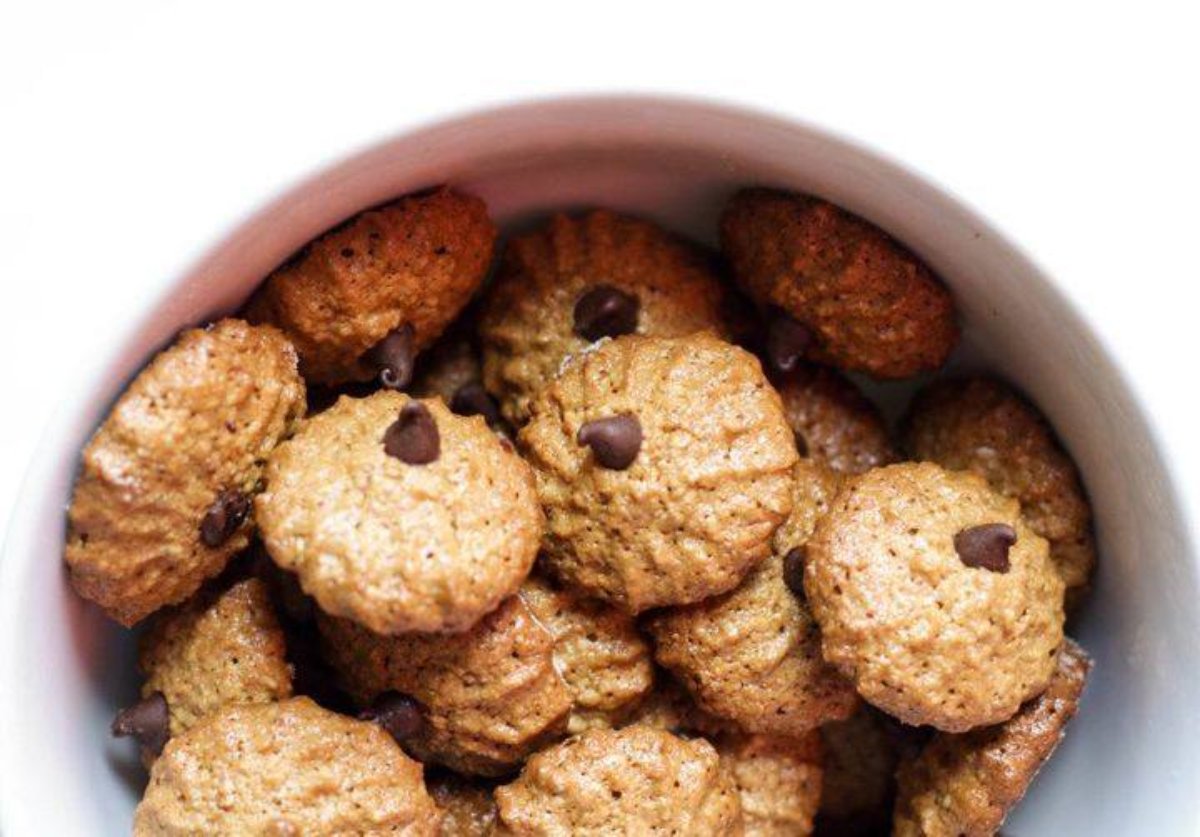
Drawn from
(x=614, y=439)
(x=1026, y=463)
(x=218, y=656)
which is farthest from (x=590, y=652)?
(x=1026, y=463)

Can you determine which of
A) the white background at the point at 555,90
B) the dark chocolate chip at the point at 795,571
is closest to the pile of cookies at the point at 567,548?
the dark chocolate chip at the point at 795,571

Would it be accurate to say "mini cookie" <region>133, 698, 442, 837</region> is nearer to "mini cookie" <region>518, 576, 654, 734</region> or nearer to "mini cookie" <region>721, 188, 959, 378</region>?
"mini cookie" <region>518, 576, 654, 734</region>

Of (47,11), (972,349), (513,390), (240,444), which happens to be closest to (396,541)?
(240,444)

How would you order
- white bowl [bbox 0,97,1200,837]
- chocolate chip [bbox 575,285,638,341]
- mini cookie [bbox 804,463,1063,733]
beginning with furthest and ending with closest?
chocolate chip [bbox 575,285,638,341] < mini cookie [bbox 804,463,1063,733] < white bowl [bbox 0,97,1200,837]

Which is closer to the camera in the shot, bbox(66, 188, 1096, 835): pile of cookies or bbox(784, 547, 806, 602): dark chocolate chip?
bbox(66, 188, 1096, 835): pile of cookies

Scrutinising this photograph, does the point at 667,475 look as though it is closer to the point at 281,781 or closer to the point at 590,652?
the point at 590,652

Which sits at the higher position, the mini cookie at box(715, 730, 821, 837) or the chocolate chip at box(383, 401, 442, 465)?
the chocolate chip at box(383, 401, 442, 465)

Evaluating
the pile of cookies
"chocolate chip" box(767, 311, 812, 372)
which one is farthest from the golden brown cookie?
"chocolate chip" box(767, 311, 812, 372)
